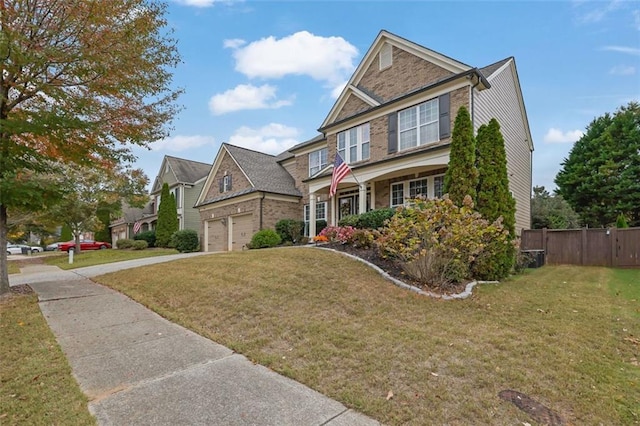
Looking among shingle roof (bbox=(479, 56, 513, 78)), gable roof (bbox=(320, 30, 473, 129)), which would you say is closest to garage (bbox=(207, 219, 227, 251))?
gable roof (bbox=(320, 30, 473, 129))

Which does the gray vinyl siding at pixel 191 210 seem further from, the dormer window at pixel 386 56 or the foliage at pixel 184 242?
the dormer window at pixel 386 56

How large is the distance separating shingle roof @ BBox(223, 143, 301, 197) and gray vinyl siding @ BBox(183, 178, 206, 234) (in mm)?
8450

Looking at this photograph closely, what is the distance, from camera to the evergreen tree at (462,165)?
9188mm

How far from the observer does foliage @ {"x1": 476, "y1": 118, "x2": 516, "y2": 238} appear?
9211 mm

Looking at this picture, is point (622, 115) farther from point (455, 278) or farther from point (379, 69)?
point (455, 278)

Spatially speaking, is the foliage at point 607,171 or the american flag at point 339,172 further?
the foliage at point 607,171

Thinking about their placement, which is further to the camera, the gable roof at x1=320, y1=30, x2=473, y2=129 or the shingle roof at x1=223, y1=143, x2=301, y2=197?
the shingle roof at x1=223, y1=143, x2=301, y2=197

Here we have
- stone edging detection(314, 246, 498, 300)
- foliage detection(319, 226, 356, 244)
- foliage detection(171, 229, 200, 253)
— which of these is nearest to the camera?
stone edging detection(314, 246, 498, 300)

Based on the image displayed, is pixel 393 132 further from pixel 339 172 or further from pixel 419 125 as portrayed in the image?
pixel 339 172

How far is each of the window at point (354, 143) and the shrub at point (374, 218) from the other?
339 centimetres

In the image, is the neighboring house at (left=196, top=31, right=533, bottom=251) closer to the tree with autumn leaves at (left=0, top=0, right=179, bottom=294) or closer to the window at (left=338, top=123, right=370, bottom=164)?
the window at (left=338, top=123, right=370, bottom=164)

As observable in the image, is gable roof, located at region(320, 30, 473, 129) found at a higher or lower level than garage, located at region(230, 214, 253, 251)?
higher

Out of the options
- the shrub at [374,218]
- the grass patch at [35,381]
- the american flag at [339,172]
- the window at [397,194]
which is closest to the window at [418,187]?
the window at [397,194]

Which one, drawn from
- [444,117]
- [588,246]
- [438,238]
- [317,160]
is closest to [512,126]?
[444,117]
